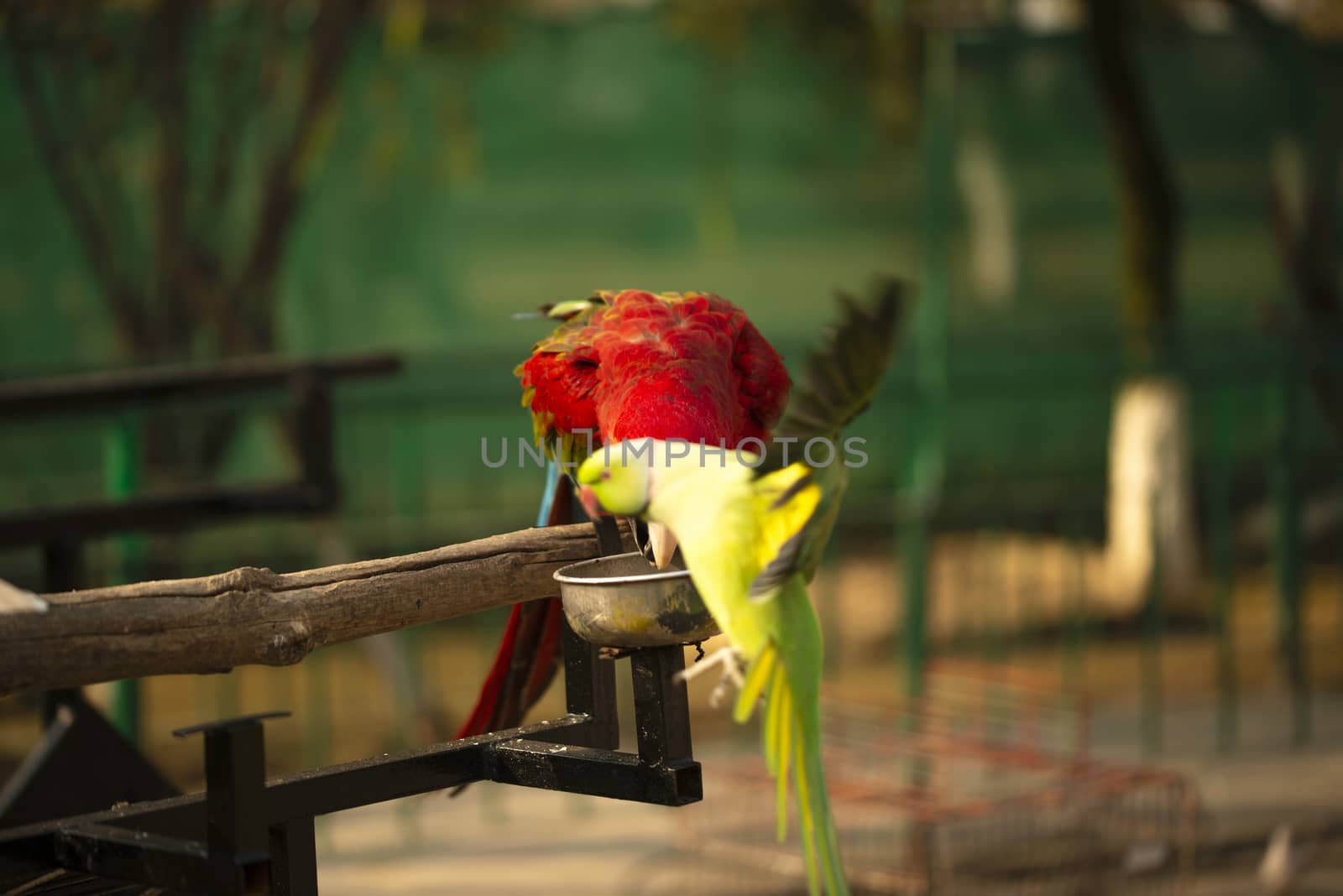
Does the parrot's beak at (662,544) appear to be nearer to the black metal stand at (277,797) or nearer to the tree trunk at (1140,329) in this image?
the black metal stand at (277,797)

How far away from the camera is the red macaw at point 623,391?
1.31 m

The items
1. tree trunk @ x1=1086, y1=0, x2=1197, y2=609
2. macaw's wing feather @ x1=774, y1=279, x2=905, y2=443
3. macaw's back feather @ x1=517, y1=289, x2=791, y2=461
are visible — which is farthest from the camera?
tree trunk @ x1=1086, y1=0, x2=1197, y2=609

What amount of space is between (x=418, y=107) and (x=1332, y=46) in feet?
12.1

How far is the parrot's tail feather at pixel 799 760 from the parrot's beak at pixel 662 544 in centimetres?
21

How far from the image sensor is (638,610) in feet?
3.59

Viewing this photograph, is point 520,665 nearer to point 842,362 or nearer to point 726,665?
point 726,665

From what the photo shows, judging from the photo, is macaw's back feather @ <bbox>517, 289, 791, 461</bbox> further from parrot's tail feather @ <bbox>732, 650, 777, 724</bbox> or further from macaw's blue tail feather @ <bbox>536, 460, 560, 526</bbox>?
parrot's tail feather @ <bbox>732, 650, 777, 724</bbox>

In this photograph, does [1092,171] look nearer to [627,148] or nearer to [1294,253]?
[1294,253]

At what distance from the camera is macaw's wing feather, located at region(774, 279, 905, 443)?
1.07m

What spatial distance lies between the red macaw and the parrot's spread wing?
0.21 meters

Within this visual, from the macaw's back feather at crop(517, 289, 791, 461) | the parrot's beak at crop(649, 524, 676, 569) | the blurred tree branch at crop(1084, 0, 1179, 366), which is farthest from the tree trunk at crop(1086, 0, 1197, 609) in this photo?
the parrot's beak at crop(649, 524, 676, 569)

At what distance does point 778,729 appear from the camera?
3.37 ft

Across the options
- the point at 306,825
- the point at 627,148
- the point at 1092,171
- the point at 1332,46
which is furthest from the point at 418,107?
the point at 306,825

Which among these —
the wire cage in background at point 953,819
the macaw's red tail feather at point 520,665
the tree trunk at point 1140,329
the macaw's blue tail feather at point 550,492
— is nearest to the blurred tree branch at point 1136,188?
the tree trunk at point 1140,329
